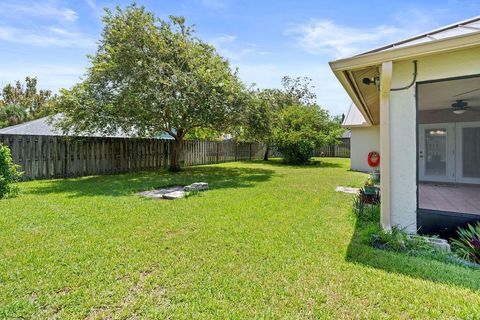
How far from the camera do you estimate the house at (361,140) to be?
14266 millimetres

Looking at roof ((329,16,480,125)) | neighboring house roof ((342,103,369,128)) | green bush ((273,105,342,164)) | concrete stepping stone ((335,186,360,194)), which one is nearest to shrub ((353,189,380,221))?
concrete stepping stone ((335,186,360,194))

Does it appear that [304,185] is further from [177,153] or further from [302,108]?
[302,108]

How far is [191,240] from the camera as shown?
4121mm

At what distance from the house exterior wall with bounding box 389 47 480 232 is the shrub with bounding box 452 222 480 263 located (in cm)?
61

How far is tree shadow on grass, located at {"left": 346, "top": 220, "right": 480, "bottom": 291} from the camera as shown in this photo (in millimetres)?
2984

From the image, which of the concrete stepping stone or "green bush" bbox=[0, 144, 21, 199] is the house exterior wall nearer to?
the concrete stepping stone

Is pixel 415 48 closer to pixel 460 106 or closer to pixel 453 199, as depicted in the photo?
pixel 453 199

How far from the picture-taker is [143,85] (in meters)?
10.5

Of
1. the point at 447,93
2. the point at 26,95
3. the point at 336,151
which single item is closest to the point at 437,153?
the point at 447,93

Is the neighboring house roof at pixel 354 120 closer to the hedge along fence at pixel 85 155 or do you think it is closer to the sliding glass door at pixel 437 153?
the sliding glass door at pixel 437 153

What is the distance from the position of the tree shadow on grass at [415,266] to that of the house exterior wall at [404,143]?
76 cm

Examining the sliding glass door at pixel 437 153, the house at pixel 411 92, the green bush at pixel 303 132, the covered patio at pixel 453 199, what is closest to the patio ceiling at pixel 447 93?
the house at pixel 411 92

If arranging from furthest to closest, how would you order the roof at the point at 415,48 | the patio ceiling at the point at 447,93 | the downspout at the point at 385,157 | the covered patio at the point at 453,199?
the patio ceiling at the point at 447,93 → the covered patio at the point at 453,199 → the downspout at the point at 385,157 → the roof at the point at 415,48

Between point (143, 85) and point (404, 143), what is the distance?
9.33 meters
